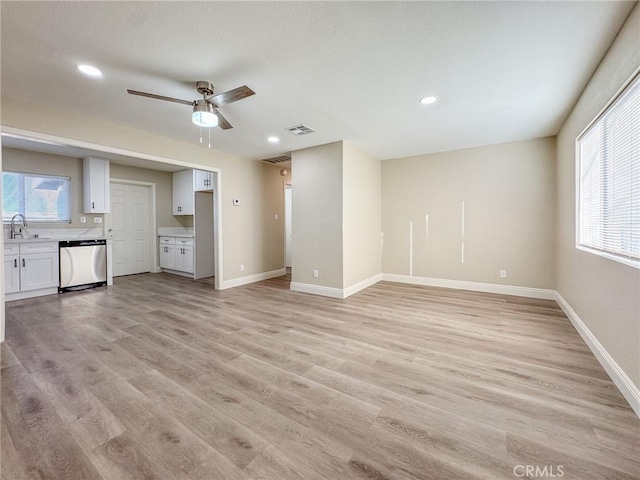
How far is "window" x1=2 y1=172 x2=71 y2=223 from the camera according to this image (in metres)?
4.60

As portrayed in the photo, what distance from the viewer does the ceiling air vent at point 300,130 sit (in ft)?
11.6

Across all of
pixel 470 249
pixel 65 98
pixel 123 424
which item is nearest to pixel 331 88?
pixel 65 98

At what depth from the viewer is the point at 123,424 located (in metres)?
1.55

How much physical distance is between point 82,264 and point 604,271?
23.5 feet

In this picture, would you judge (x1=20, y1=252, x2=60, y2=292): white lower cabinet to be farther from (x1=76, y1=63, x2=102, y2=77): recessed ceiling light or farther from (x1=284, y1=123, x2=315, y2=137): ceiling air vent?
(x1=284, y1=123, x2=315, y2=137): ceiling air vent

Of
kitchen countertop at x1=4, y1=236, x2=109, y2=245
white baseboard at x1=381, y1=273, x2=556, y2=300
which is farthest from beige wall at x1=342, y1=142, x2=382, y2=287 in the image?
kitchen countertop at x1=4, y1=236, x2=109, y2=245

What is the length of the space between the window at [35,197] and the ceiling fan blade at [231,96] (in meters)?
4.77

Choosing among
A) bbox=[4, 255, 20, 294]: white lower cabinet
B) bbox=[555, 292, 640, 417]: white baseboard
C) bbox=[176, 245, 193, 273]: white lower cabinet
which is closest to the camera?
bbox=[555, 292, 640, 417]: white baseboard

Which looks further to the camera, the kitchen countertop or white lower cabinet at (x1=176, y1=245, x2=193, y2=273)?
white lower cabinet at (x1=176, y1=245, x2=193, y2=273)

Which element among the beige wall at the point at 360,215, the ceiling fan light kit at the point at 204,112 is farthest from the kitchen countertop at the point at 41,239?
the beige wall at the point at 360,215

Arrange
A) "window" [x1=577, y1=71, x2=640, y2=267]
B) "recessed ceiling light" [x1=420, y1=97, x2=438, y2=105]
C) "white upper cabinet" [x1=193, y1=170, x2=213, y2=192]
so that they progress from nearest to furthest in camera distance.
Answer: "window" [x1=577, y1=71, x2=640, y2=267], "recessed ceiling light" [x1=420, y1=97, x2=438, y2=105], "white upper cabinet" [x1=193, y1=170, x2=213, y2=192]

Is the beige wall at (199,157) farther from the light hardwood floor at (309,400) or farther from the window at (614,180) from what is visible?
the window at (614,180)

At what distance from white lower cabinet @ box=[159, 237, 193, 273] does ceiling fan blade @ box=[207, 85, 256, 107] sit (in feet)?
13.8

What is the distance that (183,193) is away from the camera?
21.4ft
